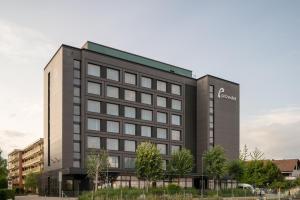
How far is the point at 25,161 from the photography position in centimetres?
17112

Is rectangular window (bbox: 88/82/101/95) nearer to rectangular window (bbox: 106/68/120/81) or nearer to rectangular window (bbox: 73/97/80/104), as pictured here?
rectangular window (bbox: 73/97/80/104)

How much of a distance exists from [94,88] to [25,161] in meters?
98.8

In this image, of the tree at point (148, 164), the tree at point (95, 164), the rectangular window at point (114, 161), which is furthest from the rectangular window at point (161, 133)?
the tree at point (95, 164)

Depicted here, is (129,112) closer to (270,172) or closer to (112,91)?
(112,91)

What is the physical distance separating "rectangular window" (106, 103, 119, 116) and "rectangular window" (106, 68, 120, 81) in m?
5.97

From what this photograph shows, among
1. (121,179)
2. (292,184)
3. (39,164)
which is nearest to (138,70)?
(121,179)

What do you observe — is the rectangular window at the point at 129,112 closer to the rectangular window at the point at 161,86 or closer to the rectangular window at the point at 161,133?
the rectangular window at the point at 161,133

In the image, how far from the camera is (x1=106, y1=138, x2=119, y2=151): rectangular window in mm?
86688

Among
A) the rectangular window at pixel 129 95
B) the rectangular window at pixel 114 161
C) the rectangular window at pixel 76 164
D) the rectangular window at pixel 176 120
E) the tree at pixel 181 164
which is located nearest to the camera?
the rectangular window at pixel 76 164

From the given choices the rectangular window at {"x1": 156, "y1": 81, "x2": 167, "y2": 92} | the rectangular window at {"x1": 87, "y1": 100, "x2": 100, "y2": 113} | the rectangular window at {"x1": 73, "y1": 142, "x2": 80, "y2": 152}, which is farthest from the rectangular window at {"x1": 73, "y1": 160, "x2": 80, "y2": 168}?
the rectangular window at {"x1": 156, "y1": 81, "x2": 167, "y2": 92}

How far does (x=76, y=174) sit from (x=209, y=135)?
38.7 meters

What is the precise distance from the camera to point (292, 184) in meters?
87.3

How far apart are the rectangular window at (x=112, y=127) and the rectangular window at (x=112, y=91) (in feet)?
19.7

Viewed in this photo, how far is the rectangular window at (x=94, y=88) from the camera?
8522cm
